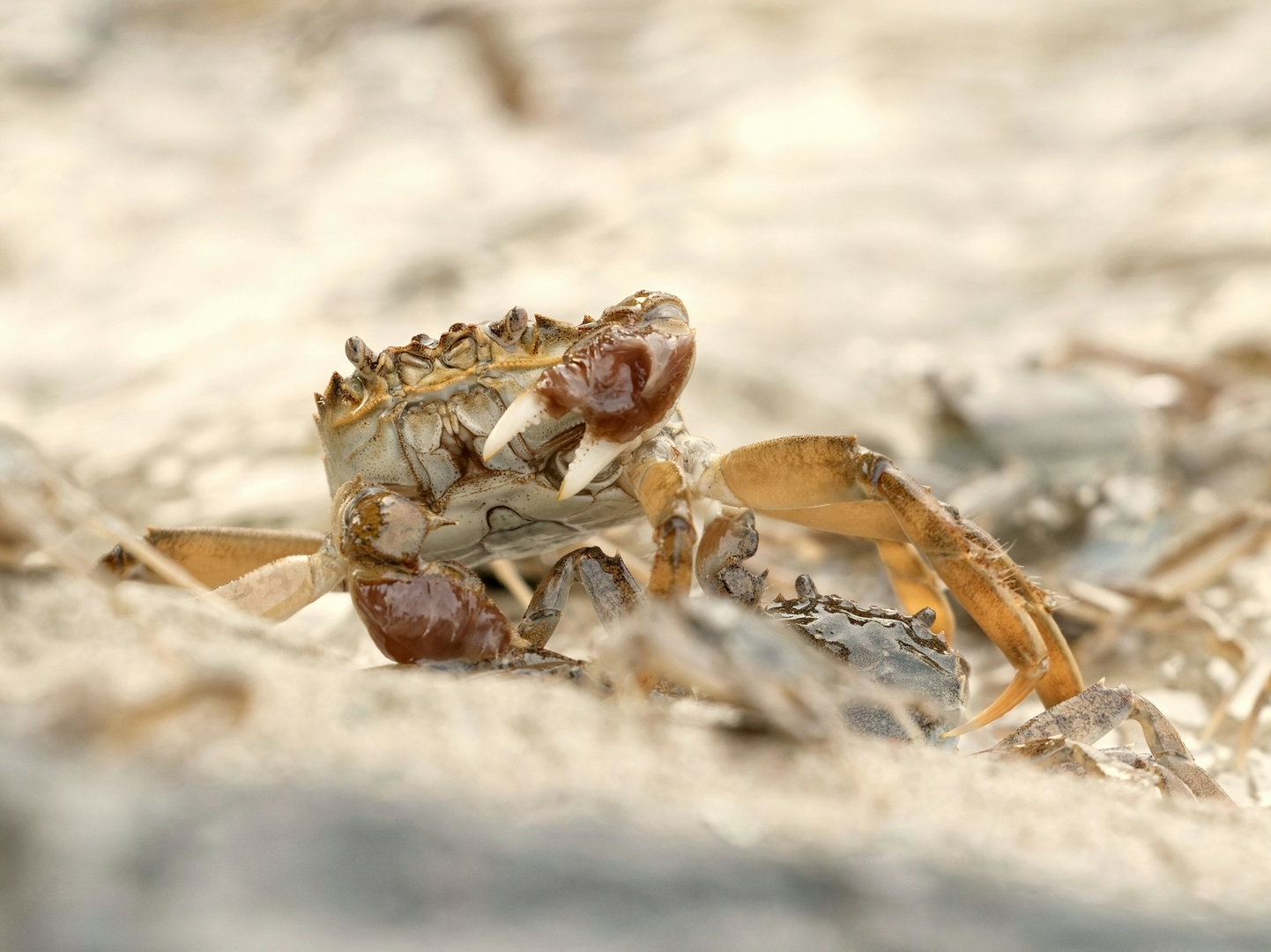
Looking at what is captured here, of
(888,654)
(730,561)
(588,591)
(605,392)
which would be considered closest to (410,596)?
(588,591)

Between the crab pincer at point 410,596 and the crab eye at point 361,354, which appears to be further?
the crab eye at point 361,354

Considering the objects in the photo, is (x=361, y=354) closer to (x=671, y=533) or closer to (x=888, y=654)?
(x=671, y=533)

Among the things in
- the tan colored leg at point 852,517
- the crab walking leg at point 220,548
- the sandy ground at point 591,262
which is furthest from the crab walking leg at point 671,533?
the crab walking leg at point 220,548

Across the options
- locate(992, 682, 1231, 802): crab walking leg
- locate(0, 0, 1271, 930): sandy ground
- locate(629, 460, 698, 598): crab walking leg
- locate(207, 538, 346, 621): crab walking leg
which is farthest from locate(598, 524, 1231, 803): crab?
locate(207, 538, 346, 621): crab walking leg

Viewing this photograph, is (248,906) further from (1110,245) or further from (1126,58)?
(1126,58)

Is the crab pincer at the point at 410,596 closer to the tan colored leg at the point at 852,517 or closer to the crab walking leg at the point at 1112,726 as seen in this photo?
the tan colored leg at the point at 852,517
